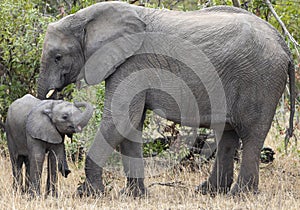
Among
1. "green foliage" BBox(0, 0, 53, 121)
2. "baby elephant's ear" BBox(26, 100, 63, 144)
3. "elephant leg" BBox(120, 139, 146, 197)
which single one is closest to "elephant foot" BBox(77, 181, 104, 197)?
"elephant leg" BBox(120, 139, 146, 197)

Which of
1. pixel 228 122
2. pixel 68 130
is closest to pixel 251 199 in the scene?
pixel 228 122

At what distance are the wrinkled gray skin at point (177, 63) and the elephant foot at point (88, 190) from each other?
0.01m

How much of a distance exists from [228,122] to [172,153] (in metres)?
1.62

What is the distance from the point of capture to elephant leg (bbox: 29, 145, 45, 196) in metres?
6.54

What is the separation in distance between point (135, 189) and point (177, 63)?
131 centimetres

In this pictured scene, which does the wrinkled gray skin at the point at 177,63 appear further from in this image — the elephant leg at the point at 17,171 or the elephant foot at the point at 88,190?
the elephant leg at the point at 17,171

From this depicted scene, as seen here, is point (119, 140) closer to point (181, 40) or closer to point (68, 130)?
point (68, 130)

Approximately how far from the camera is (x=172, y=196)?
6.93 meters

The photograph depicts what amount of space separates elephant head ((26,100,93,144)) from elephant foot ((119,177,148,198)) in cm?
84

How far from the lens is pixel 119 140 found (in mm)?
6766

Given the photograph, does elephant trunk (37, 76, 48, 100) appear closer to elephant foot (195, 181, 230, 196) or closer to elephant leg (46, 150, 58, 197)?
elephant leg (46, 150, 58, 197)

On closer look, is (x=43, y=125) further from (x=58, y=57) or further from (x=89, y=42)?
(x=89, y=42)

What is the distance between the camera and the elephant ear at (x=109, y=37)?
680 cm

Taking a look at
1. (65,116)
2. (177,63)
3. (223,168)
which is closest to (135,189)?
(223,168)
